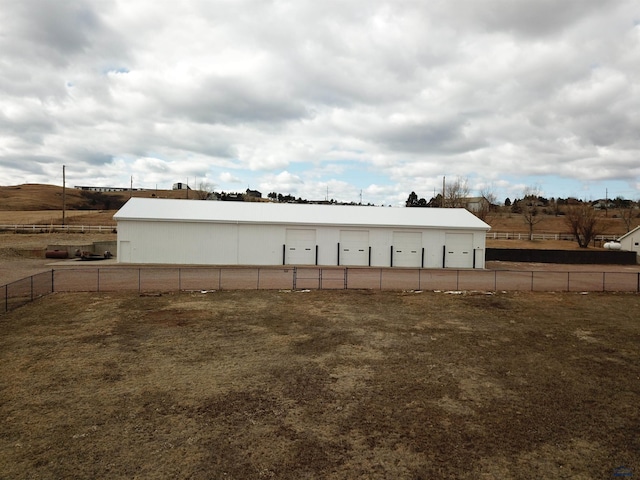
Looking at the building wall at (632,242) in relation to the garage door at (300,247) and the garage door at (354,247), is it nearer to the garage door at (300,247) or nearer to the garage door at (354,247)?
the garage door at (354,247)

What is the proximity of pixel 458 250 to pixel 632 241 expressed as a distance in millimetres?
25097

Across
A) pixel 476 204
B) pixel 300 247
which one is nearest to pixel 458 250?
pixel 300 247

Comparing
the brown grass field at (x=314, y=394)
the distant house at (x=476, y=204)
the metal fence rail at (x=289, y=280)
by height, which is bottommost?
the brown grass field at (x=314, y=394)

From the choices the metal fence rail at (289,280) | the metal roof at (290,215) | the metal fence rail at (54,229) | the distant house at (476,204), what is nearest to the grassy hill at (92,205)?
the distant house at (476,204)

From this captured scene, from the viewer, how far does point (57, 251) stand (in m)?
37.2

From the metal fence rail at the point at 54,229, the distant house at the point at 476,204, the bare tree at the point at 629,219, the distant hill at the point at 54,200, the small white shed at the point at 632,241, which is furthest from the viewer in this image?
the distant hill at the point at 54,200

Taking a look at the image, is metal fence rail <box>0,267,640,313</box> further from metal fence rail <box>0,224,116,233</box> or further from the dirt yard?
metal fence rail <box>0,224,116,233</box>

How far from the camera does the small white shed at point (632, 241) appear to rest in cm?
4669

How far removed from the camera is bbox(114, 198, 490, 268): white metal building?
3384 cm

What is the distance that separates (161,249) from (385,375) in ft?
89.2

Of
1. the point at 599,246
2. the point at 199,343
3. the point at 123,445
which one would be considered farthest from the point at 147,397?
the point at 599,246

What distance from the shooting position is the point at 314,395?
9375mm

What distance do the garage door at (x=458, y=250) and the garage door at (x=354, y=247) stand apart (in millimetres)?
6782

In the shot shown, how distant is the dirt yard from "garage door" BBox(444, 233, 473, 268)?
19167 millimetres
